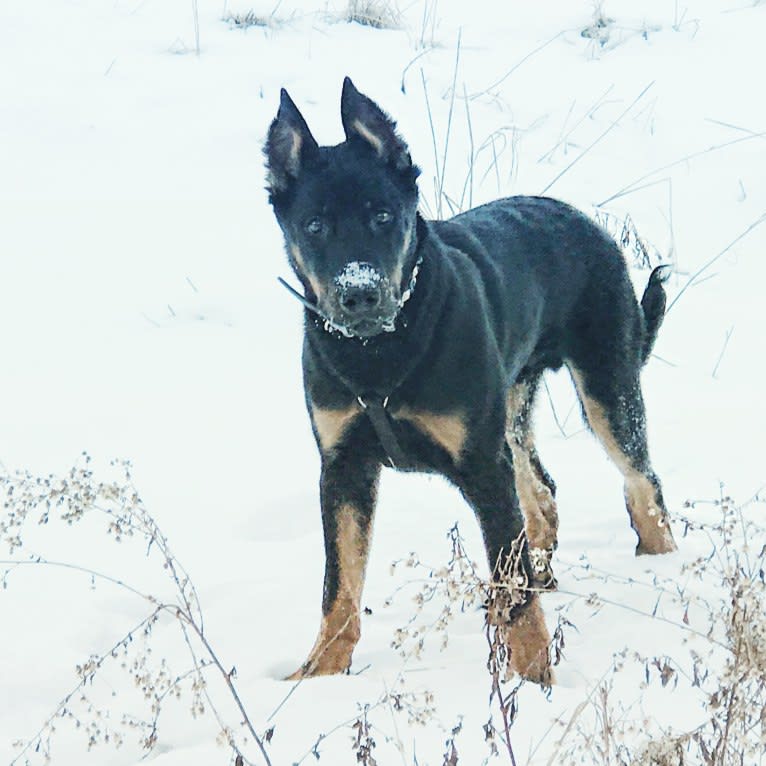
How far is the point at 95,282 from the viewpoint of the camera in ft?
23.9

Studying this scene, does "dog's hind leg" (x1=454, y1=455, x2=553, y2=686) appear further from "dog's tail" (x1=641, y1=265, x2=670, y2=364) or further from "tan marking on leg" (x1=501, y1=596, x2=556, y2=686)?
"dog's tail" (x1=641, y1=265, x2=670, y2=364)

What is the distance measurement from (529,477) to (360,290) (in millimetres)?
1653

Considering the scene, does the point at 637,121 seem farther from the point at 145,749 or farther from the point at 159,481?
the point at 145,749

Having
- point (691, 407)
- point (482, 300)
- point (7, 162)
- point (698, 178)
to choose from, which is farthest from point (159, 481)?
point (698, 178)

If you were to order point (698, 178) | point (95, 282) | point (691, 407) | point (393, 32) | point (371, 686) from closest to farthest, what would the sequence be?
point (371, 686), point (691, 407), point (95, 282), point (698, 178), point (393, 32)

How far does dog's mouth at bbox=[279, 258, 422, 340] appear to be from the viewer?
353 centimetres

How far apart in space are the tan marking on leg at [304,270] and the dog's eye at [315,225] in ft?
0.27

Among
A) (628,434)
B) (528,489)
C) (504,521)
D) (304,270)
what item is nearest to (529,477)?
(528,489)

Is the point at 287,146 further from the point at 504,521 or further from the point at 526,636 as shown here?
the point at 526,636

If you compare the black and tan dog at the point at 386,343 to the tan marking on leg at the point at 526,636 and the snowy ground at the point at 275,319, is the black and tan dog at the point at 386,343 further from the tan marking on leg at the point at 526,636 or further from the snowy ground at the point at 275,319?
the snowy ground at the point at 275,319

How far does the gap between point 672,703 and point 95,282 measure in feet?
15.9

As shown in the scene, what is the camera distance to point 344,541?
3.95 meters

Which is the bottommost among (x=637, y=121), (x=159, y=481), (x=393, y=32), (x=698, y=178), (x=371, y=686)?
(x=371, y=686)

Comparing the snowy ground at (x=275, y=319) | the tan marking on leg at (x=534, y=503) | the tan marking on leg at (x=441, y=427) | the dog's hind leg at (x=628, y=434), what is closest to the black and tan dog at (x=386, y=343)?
the tan marking on leg at (x=441, y=427)
